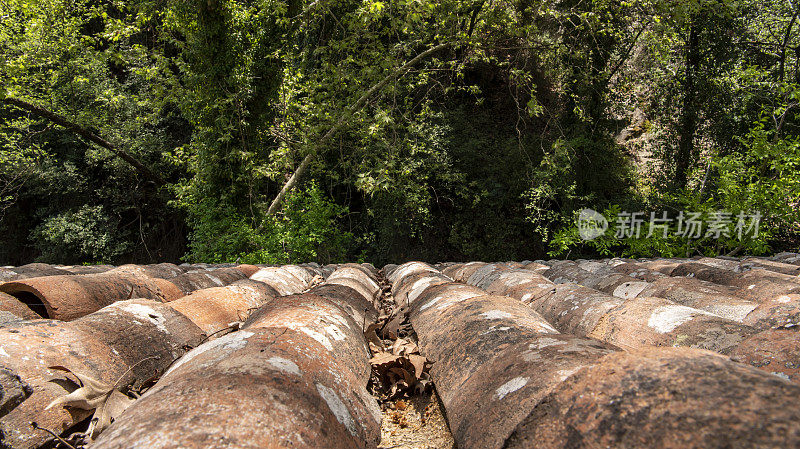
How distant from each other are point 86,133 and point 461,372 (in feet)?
45.0

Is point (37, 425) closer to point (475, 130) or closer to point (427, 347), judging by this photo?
point (427, 347)

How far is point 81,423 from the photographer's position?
1.01m

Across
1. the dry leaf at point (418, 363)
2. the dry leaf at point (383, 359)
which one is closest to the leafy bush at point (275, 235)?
the dry leaf at point (383, 359)

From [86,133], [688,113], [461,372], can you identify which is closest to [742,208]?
[688,113]

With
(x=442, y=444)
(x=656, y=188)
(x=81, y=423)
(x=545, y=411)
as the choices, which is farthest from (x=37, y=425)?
(x=656, y=188)

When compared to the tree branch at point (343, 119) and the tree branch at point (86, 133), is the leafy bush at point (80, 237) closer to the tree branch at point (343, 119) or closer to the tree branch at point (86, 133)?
the tree branch at point (86, 133)

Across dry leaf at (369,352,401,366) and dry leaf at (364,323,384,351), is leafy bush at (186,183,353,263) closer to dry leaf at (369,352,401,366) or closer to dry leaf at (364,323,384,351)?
dry leaf at (364,323,384,351)

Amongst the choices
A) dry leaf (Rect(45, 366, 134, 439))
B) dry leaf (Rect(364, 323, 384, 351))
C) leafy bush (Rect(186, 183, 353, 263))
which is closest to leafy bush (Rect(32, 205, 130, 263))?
leafy bush (Rect(186, 183, 353, 263))

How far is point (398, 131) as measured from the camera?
1108 cm

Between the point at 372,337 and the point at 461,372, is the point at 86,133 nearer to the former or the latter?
the point at 372,337

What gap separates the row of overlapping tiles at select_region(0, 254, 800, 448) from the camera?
58 centimetres

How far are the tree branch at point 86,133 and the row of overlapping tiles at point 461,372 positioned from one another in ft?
37.7

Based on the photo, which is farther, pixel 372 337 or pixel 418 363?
pixel 372 337

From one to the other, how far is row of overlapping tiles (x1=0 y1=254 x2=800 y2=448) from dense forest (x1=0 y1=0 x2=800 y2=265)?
5394 millimetres
